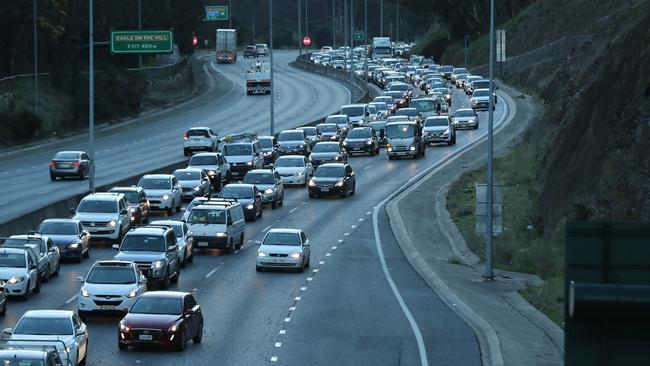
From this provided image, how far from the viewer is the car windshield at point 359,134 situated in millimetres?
79875

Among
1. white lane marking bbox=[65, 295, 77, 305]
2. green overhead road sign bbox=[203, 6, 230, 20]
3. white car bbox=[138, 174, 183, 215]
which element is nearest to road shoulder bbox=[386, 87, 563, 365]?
white car bbox=[138, 174, 183, 215]

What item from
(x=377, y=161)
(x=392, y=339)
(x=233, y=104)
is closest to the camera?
(x=392, y=339)

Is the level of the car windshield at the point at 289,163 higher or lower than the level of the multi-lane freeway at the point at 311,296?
higher

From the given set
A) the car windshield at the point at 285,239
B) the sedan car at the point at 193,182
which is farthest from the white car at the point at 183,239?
the sedan car at the point at 193,182

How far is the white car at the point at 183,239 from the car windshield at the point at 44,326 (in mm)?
14538

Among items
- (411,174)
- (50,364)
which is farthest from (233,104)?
(50,364)

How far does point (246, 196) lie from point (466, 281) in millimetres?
15372

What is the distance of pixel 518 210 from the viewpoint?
57781 mm

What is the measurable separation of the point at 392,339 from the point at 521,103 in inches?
2841

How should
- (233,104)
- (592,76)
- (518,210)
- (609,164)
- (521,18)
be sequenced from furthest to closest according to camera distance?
(521,18), (233,104), (592,76), (518,210), (609,164)

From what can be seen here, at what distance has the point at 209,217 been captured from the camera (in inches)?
1839

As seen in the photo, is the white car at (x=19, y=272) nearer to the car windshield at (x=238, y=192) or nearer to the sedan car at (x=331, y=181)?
the car windshield at (x=238, y=192)

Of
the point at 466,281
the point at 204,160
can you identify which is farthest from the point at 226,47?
the point at 466,281

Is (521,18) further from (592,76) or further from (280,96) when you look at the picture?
(592,76)
